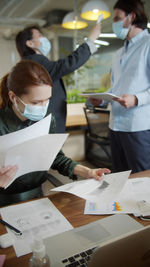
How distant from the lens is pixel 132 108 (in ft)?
4.73

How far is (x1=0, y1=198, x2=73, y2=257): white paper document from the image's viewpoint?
2.21 ft

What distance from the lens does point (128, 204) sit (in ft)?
2.79

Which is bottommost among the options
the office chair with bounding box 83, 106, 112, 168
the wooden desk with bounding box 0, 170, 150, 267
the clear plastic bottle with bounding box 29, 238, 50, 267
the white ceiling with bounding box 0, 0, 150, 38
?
the office chair with bounding box 83, 106, 112, 168

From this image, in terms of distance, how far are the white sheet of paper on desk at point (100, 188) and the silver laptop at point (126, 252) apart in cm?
38

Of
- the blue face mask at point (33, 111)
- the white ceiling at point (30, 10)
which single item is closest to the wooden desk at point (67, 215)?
the blue face mask at point (33, 111)

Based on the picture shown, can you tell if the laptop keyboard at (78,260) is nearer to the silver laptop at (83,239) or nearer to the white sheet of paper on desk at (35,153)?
the silver laptop at (83,239)

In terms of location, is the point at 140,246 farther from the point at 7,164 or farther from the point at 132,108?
the point at 132,108

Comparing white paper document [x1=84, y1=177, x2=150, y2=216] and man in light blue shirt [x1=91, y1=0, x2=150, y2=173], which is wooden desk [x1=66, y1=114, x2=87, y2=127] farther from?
white paper document [x1=84, y1=177, x2=150, y2=216]

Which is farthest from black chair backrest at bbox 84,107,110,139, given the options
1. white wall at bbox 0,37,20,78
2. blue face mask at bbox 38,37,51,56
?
white wall at bbox 0,37,20,78

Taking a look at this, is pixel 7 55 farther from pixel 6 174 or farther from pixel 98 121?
pixel 6 174

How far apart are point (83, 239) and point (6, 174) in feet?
1.11

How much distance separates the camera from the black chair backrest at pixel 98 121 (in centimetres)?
236

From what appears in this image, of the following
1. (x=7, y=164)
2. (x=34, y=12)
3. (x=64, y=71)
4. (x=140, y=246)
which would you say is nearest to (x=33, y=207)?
(x=7, y=164)

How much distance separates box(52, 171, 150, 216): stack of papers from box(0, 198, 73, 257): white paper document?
3.6 inches
